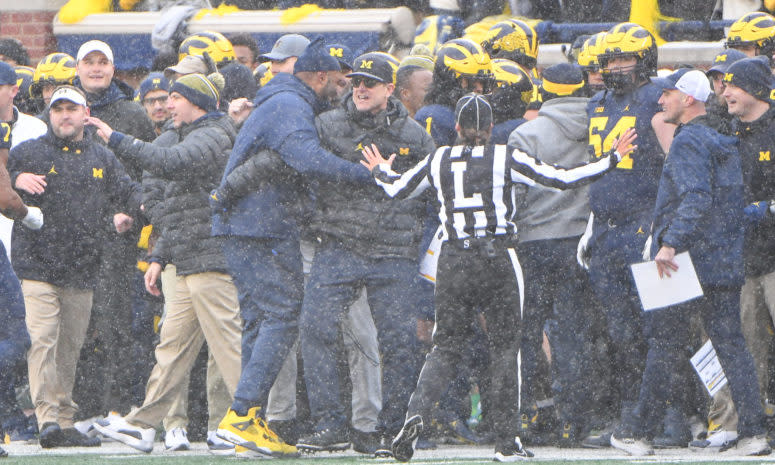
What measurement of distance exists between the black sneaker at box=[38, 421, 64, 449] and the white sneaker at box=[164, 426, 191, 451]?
2.05 ft

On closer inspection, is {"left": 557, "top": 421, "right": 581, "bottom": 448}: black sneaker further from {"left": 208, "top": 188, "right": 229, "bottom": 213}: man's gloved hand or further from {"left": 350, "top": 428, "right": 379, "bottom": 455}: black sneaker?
{"left": 208, "top": 188, "right": 229, "bottom": 213}: man's gloved hand

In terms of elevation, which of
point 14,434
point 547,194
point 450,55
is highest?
point 450,55

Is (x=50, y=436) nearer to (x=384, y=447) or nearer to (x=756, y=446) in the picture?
(x=384, y=447)

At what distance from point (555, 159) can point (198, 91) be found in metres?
2.14

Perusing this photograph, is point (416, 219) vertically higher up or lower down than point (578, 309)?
higher up

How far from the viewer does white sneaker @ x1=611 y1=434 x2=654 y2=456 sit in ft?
28.7

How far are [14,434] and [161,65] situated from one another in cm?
409

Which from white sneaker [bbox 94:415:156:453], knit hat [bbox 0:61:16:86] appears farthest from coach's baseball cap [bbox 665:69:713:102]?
knit hat [bbox 0:61:16:86]

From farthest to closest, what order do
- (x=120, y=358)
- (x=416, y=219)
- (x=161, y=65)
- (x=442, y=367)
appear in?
(x=161, y=65) < (x=120, y=358) < (x=416, y=219) < (x=442, y=367)

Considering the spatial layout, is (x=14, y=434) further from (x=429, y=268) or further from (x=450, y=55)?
(x=450, y=55)

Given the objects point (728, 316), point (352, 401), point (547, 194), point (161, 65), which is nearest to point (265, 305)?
point (352, 401)

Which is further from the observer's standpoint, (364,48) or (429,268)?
(364,48)

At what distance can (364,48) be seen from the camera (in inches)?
549

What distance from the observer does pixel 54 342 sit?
32.2 feet
